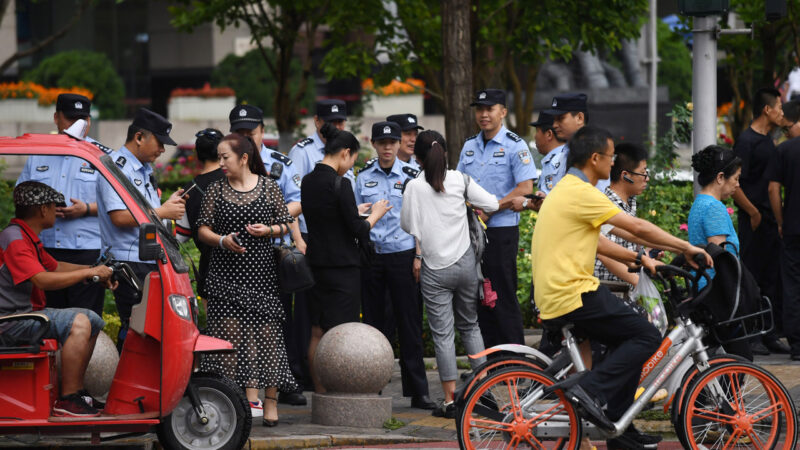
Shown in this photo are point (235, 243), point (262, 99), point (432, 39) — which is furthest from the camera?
point (262, 99)

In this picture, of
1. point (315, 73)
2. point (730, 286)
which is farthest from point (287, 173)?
point (315, 73)

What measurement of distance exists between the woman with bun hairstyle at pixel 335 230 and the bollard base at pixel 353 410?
372 mm

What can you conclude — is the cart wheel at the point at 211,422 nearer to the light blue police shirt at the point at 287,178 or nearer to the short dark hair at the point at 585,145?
the light blue police shirt at the point at 287,178

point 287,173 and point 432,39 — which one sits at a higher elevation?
point 432,39

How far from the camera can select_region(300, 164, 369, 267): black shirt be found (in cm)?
833

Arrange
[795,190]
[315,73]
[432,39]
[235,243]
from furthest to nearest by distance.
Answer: [315,73], [432,39], [795,190], [235,243]

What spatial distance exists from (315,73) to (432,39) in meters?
27.9

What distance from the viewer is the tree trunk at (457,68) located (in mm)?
11953

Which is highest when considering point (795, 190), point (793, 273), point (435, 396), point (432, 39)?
point (432, 39)

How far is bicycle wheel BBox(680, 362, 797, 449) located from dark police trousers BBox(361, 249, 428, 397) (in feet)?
8.26

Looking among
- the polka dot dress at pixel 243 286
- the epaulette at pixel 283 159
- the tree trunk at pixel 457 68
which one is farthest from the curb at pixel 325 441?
the tree trunk at pixel 457 68

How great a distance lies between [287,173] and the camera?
9.26m

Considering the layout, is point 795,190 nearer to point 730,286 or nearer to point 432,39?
point 730,286

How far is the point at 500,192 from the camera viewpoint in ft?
30.9
